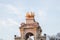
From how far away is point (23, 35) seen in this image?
52.6m

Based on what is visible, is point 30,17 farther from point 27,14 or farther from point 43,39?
point 43,39

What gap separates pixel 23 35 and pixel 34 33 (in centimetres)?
233

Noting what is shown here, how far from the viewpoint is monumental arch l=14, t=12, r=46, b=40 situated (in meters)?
52.1

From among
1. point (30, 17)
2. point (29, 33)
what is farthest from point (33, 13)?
point (29, 33)

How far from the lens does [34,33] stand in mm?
52281

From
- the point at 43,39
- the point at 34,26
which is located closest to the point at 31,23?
the point at 34,26

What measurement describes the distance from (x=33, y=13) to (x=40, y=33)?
4.42 m

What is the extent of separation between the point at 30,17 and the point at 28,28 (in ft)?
7.83

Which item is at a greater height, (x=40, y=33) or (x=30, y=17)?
(x=30, y=17)

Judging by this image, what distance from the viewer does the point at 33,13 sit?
2095 inches

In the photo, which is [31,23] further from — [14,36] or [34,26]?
[14,36]

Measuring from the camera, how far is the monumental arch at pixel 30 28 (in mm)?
52125

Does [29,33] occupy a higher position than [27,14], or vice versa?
[27,14]

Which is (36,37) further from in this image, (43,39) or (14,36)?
(14,36)
